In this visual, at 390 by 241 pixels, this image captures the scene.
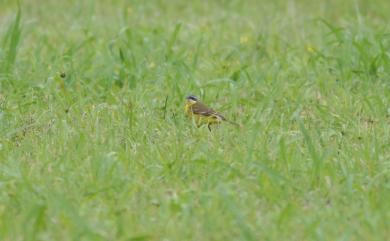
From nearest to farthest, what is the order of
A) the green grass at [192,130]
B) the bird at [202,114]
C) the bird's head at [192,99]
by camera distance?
the green grass at [192,130] → the bird at [202,114] → the bird's head at [192,99]

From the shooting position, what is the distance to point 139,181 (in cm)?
491

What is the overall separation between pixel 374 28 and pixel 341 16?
1.27m

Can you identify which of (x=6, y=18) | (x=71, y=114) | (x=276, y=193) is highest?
(x=276, y=193)

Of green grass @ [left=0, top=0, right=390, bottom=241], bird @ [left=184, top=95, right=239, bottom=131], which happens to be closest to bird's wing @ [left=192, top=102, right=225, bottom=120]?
bird @ [left=184, top=95, right=239, bottom=131]

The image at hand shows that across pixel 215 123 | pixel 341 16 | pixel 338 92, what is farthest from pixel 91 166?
pixel 341 16

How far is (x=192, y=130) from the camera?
5.90 meters

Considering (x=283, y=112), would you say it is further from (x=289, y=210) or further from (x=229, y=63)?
(x=289, y=210)

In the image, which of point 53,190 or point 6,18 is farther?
point 6,18

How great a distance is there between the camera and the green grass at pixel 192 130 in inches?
174

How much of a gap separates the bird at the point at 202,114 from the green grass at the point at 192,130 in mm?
93

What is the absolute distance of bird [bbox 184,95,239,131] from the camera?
240 inches

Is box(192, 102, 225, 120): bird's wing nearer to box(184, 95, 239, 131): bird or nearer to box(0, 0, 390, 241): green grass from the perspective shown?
box(184, 95, 239, 131): bird

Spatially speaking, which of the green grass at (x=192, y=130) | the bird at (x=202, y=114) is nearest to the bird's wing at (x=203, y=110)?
the bird at (x=202, y=114)

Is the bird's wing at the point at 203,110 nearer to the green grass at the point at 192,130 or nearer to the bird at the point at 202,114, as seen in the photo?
the bird at the point at 202,114
